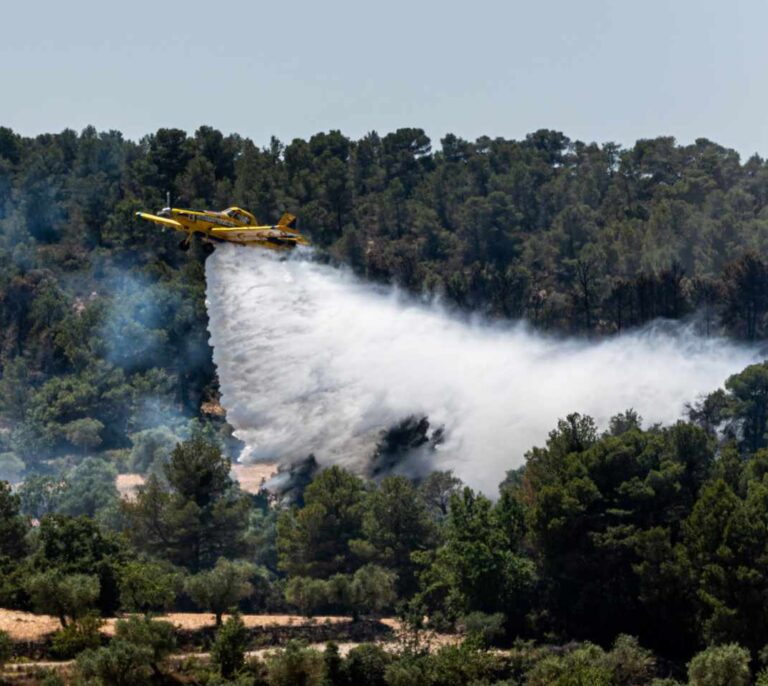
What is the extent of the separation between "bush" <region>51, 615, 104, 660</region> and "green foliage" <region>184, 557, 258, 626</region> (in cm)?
890

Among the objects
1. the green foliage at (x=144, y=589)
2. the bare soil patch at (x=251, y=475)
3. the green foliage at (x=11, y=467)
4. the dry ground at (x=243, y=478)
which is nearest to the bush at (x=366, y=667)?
the green foliage at (x=144, y=589)

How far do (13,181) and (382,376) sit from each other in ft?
242

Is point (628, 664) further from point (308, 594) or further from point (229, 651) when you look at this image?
point (308, 594)

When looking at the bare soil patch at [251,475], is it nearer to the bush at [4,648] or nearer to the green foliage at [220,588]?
the green foliage at [220,588]

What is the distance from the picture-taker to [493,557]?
332 ft

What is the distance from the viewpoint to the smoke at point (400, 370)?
11950 centimetres

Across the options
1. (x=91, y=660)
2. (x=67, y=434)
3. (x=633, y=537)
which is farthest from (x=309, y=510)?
(x=67, y=434)

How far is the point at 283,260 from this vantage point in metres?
127

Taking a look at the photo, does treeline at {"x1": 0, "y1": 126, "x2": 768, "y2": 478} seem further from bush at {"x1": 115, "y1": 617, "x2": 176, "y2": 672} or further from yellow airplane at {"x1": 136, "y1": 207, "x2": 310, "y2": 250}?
bush at {"x1": 115, "y1": 617, "x2": 176, "y2": 672}

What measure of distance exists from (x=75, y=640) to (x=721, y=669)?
88.3 ft

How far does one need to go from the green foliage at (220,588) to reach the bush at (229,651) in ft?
26.8

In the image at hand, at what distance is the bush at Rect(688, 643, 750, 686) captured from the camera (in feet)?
282

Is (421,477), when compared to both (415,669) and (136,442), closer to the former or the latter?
(136,442)

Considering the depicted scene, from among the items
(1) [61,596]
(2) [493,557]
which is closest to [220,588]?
(1) [61,596]
